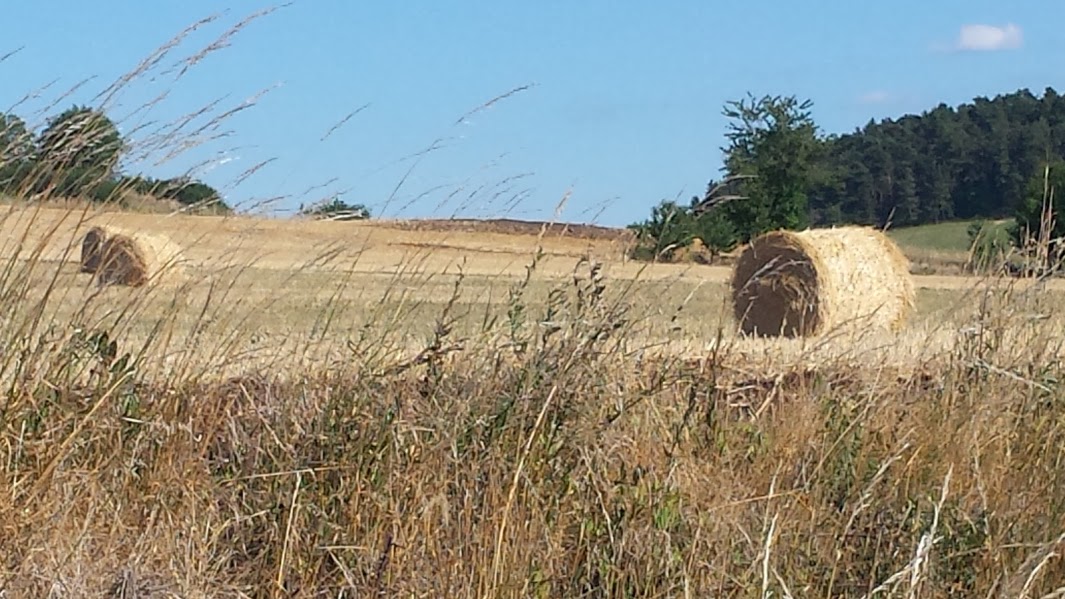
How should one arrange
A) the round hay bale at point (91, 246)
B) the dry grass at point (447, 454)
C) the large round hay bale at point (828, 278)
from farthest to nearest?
the large round hay bale at point (828, 278) → the round hay bale at point (91, 246) → the dry grass at point (447, 454)

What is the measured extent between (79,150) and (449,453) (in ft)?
4.34

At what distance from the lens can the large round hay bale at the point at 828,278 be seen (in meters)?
14.0

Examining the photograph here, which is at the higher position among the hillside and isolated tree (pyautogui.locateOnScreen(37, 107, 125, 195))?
the hillside

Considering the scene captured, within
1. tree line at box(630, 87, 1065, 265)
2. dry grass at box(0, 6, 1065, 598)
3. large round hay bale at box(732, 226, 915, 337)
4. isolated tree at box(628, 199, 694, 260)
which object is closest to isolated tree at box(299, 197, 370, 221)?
dry grass at box(0, 6, 1065, 598)

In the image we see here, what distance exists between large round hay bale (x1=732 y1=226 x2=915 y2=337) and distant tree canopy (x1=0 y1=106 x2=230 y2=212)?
10.3 meters

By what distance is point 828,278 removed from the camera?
46.6 ft

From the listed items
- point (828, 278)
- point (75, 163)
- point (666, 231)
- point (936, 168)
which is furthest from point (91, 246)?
point (936, 168)

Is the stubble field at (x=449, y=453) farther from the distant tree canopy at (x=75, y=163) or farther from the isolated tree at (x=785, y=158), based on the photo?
the isolated tree at (x=785, y=158)

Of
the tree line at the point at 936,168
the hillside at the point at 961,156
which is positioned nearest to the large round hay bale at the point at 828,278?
the tree line at the point at 936,168

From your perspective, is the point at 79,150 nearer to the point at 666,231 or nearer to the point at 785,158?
the point at 666,231

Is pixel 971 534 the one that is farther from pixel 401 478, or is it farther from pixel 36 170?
pixel 36 170

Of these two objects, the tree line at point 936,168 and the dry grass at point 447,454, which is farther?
the tree line at point 936,168

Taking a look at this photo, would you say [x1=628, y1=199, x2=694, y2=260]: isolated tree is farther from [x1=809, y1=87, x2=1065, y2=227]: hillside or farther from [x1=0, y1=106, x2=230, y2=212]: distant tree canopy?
[x1=809, y1=87, x2=1065, y2=227]: hillside

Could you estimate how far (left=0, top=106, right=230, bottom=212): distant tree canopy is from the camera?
139 inches
